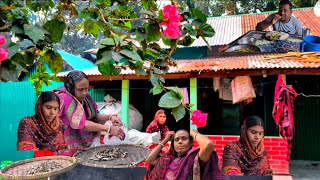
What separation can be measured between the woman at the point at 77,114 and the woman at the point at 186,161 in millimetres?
621

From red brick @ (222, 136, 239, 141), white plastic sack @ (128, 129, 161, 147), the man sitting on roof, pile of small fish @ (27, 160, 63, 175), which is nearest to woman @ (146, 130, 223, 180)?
pile of small fish @ (27, 160, 63, 175)

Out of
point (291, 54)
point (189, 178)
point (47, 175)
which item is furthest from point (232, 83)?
point (47, 175)

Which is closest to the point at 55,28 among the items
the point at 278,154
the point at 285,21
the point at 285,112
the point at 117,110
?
the point at 285,112

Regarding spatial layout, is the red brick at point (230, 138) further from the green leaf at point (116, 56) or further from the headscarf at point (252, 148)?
the green leaf at point (116, 56)

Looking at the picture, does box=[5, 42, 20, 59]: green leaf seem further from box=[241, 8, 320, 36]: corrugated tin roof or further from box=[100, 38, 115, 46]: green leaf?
box=[241, 8, 320, 36]: corrugated tin roof

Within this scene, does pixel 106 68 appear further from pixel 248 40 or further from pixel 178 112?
pixel 248 40

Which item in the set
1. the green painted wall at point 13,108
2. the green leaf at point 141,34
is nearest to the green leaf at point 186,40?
the green leaf at point 141,34

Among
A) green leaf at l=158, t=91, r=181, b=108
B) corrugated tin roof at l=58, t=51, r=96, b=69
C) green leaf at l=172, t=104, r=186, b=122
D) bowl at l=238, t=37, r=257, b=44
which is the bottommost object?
Answer: green leaf at l=172, t=104, r=186, b=122

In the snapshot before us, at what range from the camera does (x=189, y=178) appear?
296cm

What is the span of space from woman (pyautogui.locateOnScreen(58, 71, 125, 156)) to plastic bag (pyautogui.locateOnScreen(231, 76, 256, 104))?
3.44m

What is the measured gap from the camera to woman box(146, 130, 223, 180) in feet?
9.52

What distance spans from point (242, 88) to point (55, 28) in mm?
4885

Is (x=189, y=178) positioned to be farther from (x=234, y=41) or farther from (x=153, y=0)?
(x=234, y=41)

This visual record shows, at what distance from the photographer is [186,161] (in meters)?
3.03
